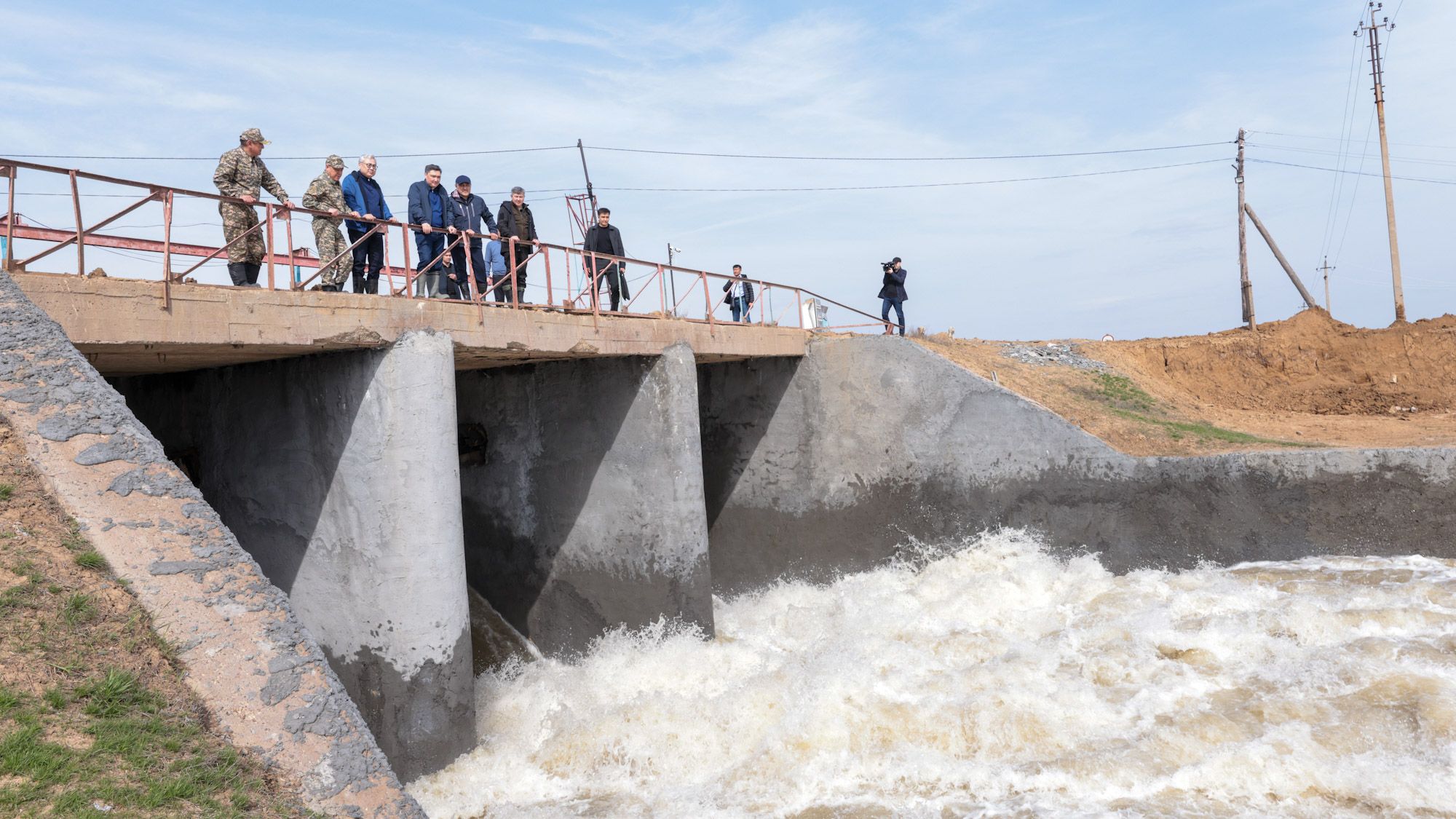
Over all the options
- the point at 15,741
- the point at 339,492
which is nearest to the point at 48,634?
the point at 15,741

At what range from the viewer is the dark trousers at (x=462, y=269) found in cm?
958

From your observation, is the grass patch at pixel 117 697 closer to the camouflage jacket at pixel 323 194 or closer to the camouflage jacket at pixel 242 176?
the camouflage jacket at pixel 242 176

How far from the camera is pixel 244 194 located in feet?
25.3

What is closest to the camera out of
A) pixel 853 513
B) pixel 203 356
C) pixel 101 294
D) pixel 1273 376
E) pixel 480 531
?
pixel 101 294

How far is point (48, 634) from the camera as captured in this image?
3734 millimetres

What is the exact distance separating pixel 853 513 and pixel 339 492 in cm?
750

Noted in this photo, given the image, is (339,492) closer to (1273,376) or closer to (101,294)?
(101,294)

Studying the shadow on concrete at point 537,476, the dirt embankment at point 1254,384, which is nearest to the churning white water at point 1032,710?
the shadow on concrete at point 537,476

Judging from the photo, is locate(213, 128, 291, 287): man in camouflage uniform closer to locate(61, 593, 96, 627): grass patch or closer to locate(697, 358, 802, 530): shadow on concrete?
locate(61, 593, 96, 627): grass patch

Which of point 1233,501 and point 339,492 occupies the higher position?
point 339,492

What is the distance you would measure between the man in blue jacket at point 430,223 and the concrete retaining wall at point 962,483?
5.80 meters

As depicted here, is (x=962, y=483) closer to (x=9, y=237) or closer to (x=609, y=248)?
(x=609, y=248)

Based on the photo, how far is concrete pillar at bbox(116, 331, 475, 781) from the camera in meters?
8.12

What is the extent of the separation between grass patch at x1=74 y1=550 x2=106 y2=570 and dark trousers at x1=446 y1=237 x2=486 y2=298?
5.56 m
